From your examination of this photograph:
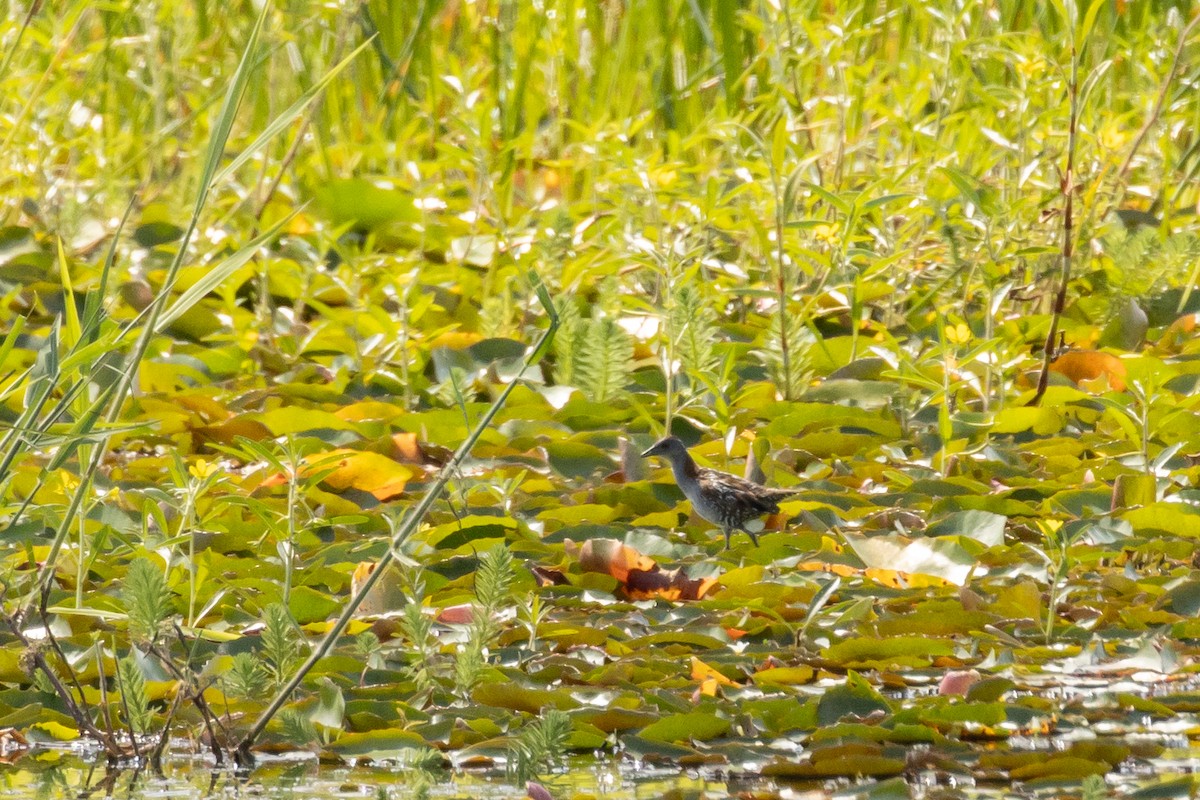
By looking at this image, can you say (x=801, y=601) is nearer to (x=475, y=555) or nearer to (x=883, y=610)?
(x=883, y=610)

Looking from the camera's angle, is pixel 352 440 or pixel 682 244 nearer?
pixel 352 440

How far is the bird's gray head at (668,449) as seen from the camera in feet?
11.8

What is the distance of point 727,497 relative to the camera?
3.33 metres

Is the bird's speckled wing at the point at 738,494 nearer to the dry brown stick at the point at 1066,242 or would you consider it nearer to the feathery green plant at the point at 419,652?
the feathery green plant at the point at 419,652

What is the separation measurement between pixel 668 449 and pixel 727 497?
14.2 inches

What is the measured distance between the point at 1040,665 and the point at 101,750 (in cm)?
152

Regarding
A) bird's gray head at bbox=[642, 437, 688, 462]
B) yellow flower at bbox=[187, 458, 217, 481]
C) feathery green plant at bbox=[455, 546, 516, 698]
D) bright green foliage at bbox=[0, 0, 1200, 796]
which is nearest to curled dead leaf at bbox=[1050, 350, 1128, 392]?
bright green foliage at bbox=[0, 0, 1200, 796]

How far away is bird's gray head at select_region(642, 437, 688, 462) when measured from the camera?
11.8 ft

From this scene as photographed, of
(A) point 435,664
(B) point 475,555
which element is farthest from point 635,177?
(A) point 435,664

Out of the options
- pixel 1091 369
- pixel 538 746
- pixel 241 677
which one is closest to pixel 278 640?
pixel 241 677

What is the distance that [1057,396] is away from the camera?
158 inches

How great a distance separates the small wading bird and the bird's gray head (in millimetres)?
79

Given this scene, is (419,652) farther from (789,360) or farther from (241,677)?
(789,360)

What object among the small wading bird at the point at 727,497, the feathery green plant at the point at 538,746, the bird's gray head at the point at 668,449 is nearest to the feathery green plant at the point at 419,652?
the feathery green plant at the point at 538,746
